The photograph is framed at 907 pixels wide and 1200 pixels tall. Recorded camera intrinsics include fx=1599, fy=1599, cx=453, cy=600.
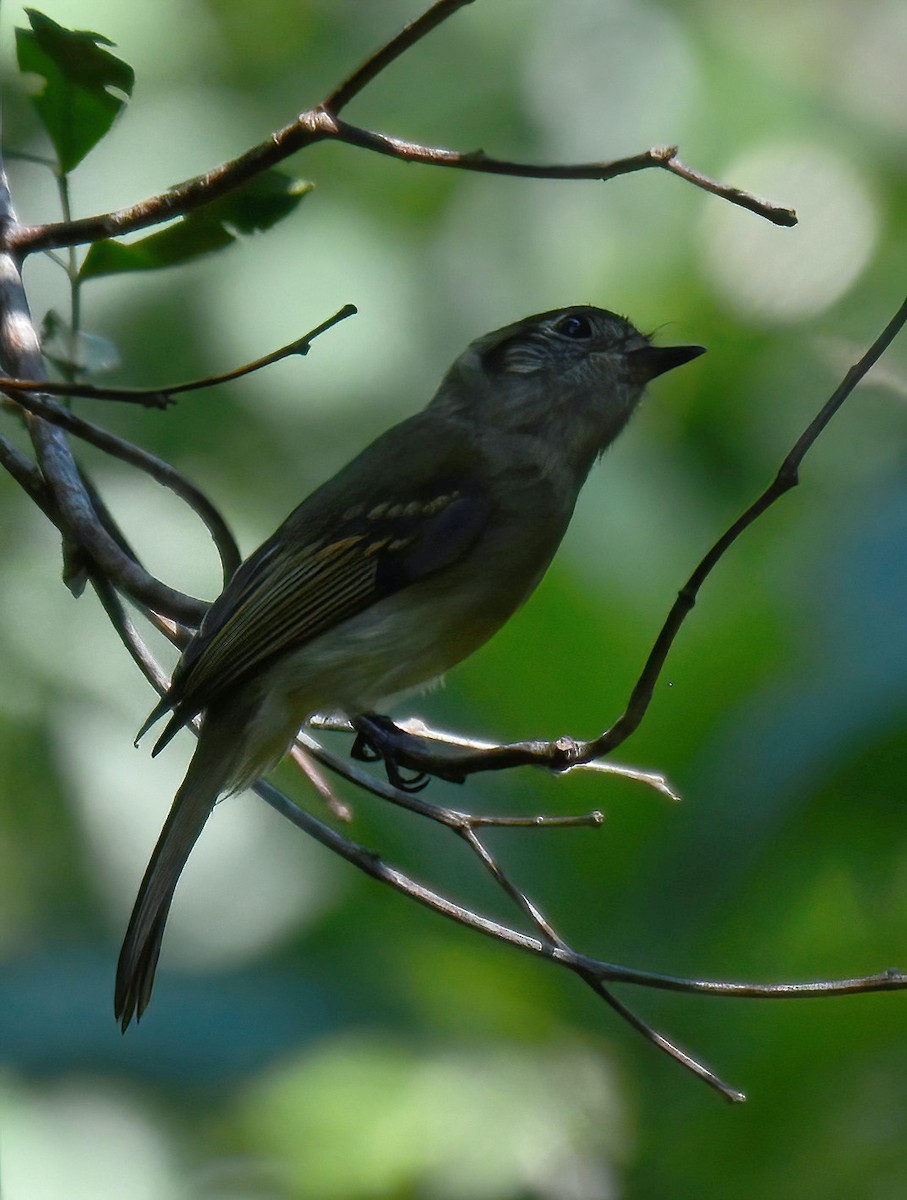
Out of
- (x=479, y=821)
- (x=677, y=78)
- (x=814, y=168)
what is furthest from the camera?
(x=677, y=78)

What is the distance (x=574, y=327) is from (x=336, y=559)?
0.79 metres

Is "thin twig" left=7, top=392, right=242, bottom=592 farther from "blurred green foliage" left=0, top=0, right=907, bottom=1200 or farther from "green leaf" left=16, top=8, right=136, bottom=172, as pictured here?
"blurred green foliage" left=0, top=0, right=907, bottom=1200

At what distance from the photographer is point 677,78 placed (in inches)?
210

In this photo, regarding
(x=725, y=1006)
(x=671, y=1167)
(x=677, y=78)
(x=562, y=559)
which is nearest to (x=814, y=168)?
(x=677, y=78)

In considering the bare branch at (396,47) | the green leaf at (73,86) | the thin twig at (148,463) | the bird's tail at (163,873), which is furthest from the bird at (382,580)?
the bare branch at (396,47)

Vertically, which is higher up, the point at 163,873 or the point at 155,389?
Result: the point at 155,389

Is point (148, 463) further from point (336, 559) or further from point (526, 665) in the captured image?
point (526, 665)

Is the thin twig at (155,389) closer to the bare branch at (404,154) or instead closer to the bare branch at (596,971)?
the bare branch at (404,154)

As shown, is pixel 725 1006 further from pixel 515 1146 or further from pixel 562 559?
pixel 562 559

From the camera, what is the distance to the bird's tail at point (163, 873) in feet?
7.53

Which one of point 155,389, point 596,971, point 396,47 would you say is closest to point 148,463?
point 155,389

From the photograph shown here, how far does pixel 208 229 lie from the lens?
247 cm

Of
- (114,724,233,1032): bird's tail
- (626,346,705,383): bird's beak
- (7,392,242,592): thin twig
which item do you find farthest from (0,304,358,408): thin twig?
(626,346,705,383): bird's beak

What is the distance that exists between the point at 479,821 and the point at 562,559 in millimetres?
1847
